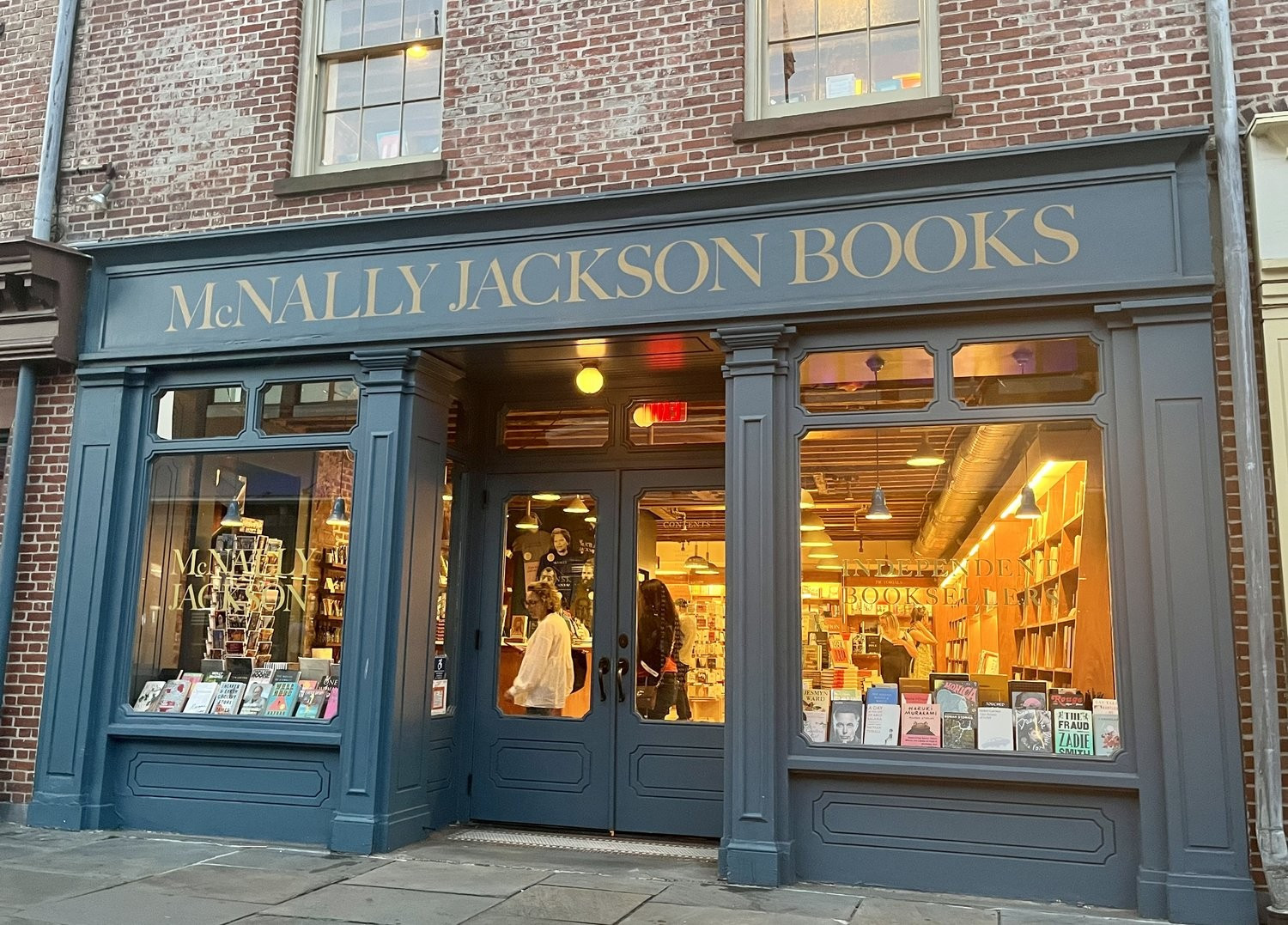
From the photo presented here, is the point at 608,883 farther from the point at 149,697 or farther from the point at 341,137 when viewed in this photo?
the point at 341,137

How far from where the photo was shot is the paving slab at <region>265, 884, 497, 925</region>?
5289mm

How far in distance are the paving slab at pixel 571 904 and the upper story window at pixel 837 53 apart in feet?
15.6

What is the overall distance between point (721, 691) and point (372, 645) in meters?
2.34

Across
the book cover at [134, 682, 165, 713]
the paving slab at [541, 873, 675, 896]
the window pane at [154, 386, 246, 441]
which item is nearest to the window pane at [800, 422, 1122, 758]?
the paving slab at [541, 873, 675, 896]

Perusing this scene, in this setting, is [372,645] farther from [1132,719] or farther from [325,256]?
[1132,719]

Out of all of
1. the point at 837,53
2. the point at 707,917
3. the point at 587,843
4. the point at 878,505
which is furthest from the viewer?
the point at 587,843

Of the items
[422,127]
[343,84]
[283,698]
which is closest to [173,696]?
[283,698]

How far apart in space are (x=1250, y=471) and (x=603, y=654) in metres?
4.26

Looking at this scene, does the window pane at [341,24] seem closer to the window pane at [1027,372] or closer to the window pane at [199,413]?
the window pane at [199,413]

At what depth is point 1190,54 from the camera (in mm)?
6152

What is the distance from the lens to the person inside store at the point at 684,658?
7500mm

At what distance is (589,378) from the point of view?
7.76m

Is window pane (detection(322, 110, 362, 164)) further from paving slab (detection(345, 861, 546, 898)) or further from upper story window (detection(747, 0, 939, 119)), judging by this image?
paving slab (detection(345, 861, 546, 898))

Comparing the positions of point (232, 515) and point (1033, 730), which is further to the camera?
point (232, 515)
